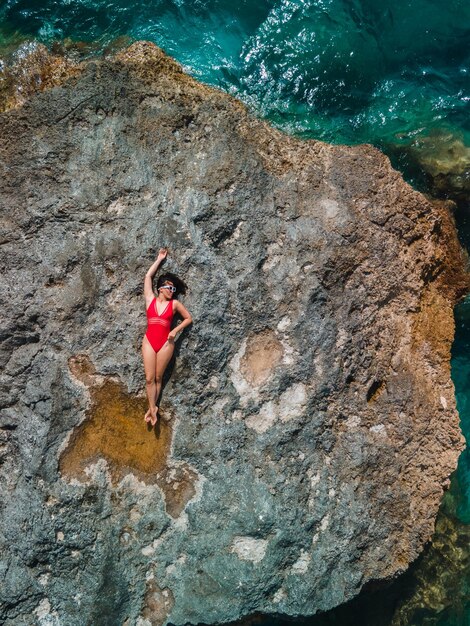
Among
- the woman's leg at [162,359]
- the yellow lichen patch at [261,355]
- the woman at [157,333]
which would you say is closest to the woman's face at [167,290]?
the woman at [157,333]

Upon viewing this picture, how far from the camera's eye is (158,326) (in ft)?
12.6

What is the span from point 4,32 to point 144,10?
1.17 metres

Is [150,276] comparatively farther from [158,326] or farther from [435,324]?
[435,324]

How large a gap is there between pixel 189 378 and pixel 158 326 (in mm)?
391

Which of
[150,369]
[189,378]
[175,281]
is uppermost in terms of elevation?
[175,281]

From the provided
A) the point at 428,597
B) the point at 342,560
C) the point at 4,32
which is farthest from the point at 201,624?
the point at 4,32

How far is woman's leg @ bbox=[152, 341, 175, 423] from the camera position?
384cm

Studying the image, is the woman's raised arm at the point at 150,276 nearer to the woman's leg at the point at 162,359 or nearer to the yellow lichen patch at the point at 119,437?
the woman's leg at the point at 162,359

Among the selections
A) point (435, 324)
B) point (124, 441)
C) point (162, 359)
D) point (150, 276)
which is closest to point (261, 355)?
point (162, 359)

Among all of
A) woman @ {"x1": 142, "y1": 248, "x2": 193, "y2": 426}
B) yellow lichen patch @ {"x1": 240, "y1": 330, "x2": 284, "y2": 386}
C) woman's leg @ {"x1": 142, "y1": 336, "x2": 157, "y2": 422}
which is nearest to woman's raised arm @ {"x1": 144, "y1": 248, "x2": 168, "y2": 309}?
woman @ {"x1": 142, "y1": 248, "x2": 193, "y2": 426}

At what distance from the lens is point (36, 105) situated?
4.13 m

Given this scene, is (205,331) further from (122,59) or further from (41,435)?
(122,59)

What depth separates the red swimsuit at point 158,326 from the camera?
12.6 ft

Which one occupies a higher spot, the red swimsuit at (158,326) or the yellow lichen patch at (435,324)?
the red swimsuit at (158,326)
